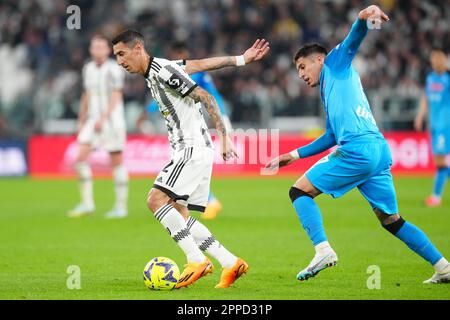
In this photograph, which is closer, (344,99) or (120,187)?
(344,99)

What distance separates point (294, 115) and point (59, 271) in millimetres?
15467

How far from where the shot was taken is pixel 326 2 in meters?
27.5

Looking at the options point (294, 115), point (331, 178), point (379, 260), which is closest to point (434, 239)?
point (379, 260)

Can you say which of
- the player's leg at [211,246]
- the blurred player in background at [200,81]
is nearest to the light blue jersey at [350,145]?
the player's leg at [211,246]

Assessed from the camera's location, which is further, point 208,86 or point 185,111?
point 208,86

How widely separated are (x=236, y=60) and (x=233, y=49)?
18.0m

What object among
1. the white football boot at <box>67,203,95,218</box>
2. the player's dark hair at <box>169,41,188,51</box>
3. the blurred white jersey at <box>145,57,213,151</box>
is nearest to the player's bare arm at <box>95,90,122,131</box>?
the white football boot at <box>67,203,95,218</box>

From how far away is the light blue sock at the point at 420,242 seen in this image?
7785mm

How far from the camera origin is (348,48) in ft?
24.9

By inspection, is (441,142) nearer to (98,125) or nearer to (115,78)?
(115,78)

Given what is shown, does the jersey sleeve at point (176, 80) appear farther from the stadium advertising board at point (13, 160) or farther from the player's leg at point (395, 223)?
the stadium advertising board at point (13, 160)

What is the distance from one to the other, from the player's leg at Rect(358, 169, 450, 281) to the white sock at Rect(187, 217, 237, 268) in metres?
1.37

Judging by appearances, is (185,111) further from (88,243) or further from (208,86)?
(208,86)

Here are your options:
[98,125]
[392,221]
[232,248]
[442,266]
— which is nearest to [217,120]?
[392,221]
